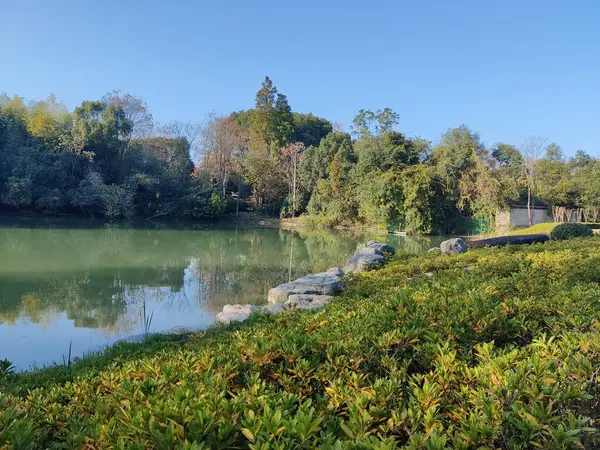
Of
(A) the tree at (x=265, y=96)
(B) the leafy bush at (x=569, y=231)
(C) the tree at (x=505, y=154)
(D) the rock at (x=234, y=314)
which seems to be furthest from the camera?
(A) the tree at (x=265, y=96)

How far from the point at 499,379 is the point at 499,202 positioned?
68.9 ft

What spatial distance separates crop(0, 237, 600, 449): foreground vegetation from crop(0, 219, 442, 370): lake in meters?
1.76

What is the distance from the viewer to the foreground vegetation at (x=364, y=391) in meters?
1.07

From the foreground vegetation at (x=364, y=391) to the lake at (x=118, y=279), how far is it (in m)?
1.76

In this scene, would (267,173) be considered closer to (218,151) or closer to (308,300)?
(218,151)

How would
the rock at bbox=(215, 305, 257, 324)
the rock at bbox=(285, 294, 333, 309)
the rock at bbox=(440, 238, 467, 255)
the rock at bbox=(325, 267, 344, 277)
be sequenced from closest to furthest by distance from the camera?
the rock at bbox=(285, 294, 333, 309)
the rock at bbox=(215, 305, 257, 324)
the rock at bbox=(325, 267, 344, 277)
the rock at bbox=(440, 238, 467, 255)

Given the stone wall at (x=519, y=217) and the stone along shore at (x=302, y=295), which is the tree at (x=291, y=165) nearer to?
the stone wall at (x=519, y=217)

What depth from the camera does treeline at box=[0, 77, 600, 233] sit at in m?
21.0

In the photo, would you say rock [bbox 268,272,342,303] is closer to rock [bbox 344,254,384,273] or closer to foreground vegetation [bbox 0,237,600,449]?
rock [bbox 344,254,384,273]

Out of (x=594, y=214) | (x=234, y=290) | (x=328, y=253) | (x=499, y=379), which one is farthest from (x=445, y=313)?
(x=594, y=214)

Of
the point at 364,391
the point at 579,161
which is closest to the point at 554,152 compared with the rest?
the point at 579,161

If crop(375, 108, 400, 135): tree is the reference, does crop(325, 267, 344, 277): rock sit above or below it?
below

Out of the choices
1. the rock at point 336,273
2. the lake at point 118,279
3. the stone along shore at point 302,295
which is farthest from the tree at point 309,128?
the stone along shore at point 302,295

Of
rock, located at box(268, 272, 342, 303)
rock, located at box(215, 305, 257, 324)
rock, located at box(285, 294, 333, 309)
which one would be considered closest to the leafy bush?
rock, located at box(268, 272, 342, 303)
